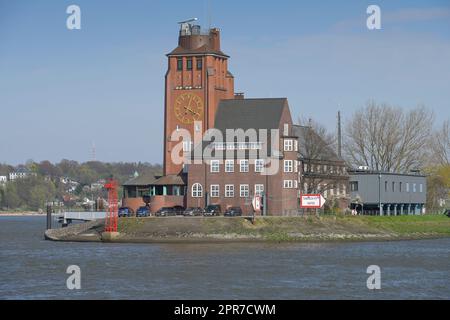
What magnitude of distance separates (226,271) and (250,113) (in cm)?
4887

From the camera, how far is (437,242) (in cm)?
10581

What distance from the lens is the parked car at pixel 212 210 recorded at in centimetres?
10557

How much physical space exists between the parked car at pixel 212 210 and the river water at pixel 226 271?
1369cm

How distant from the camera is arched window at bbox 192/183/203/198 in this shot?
112500 millimetres

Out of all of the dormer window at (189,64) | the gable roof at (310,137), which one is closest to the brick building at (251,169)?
the gable roof at (310,137)

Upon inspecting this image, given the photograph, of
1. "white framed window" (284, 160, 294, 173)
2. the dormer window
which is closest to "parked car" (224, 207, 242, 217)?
"white framed window" (284, 160, 294, 173)

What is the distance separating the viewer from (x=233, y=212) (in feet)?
347

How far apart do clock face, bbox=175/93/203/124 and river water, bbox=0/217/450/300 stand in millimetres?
25181

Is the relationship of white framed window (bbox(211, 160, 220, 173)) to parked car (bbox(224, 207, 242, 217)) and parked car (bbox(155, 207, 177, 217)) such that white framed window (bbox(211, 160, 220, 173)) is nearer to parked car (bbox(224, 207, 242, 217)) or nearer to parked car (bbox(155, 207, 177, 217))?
parked car (bbox(224, 207, 242, 217))

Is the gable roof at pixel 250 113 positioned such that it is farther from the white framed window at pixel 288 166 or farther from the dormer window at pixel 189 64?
the dormer window at pixel 189 64
